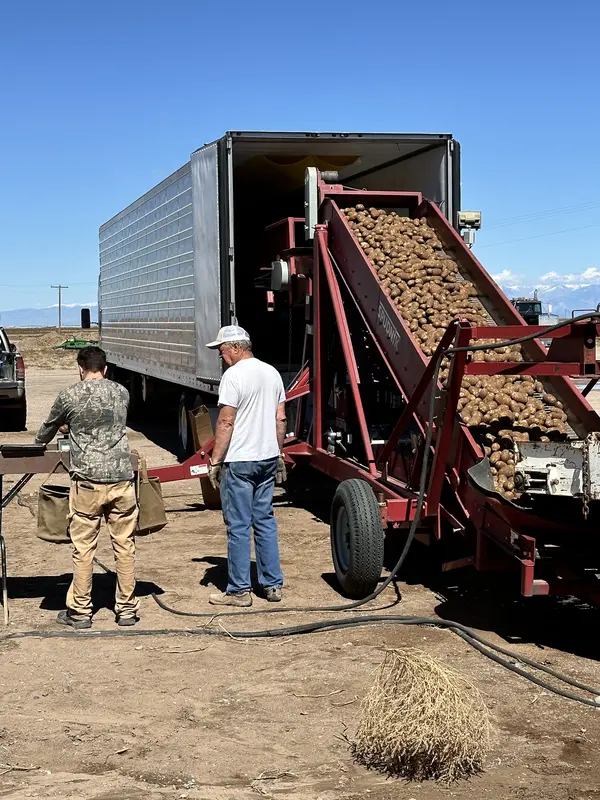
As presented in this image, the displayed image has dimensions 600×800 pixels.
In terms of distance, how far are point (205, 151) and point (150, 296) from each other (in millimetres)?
4964

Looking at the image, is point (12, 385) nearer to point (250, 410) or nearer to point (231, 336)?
point (231, 336)

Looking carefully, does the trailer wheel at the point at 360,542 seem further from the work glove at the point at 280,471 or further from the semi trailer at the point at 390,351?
the work glove at the point at 280,471

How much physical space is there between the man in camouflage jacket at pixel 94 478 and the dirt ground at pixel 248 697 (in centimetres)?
21

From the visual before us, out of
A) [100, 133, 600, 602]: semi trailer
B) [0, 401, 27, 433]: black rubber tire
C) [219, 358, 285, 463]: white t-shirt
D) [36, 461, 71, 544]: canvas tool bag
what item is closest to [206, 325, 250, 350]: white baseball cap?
[219, 358, 285, 463]: white t-shirt

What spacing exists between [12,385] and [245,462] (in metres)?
10.6

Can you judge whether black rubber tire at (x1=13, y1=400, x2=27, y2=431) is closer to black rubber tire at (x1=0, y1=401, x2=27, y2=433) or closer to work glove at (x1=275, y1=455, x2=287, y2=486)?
black rubber tire at (x1=0, y1=401, x2=27, y2=433)

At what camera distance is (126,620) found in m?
6.35

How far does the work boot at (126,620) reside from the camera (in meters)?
6.33

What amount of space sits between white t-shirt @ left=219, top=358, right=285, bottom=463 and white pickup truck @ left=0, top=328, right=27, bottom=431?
10.2m

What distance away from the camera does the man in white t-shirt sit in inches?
269

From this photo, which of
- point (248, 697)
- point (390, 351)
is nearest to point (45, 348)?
point (390, 351)

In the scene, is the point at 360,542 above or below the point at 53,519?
below

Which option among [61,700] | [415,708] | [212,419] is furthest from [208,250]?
[415,708]

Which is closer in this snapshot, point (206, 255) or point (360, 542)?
point (360, 542)
